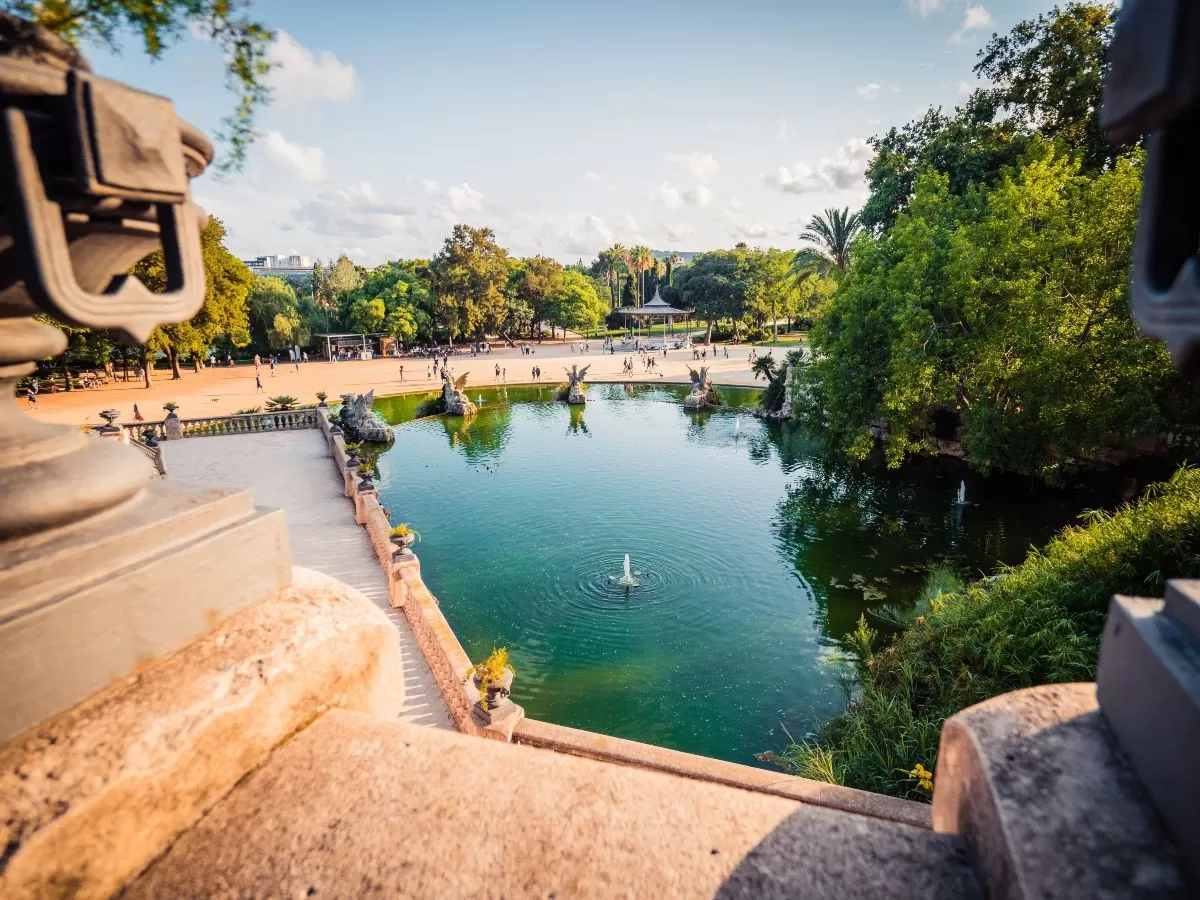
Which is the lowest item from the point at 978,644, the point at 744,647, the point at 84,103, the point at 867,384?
the point at 744,647

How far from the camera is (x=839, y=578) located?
14.3m

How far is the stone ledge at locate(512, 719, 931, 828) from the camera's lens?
5.53 meters

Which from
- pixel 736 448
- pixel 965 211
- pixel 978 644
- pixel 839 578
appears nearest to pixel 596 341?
pixel 736 448

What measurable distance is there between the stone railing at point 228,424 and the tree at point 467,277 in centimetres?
3275

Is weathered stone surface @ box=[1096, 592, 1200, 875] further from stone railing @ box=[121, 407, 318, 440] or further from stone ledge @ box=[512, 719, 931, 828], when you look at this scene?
stone railing @ box=[121, 407, 318, 440]

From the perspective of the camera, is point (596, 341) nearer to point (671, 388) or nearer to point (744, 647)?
point (671, 388)

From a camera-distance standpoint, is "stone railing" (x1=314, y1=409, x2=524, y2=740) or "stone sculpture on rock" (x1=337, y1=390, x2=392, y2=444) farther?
"stone sculpture on rock" (x1=337, y1=390, x2=392, y2=444)

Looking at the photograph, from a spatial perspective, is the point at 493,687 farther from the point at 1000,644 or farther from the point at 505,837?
the point at 1000,644

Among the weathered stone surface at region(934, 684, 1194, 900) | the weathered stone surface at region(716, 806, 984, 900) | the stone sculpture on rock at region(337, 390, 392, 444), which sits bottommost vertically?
the stone sculpture on rock at region(337, 390, 392, 444)

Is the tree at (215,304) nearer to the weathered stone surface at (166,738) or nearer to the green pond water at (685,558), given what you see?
the green pond water at (685,558)

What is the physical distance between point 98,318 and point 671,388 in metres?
39.4

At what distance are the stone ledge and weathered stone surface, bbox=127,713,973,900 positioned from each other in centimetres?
465

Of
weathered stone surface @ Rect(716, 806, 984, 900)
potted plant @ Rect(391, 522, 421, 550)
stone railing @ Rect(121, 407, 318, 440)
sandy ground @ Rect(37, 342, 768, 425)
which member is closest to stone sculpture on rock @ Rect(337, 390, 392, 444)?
stone railing @ Rect(121, 407, 318, 440)

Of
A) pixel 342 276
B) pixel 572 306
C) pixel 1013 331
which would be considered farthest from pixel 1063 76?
pixel 342 276
